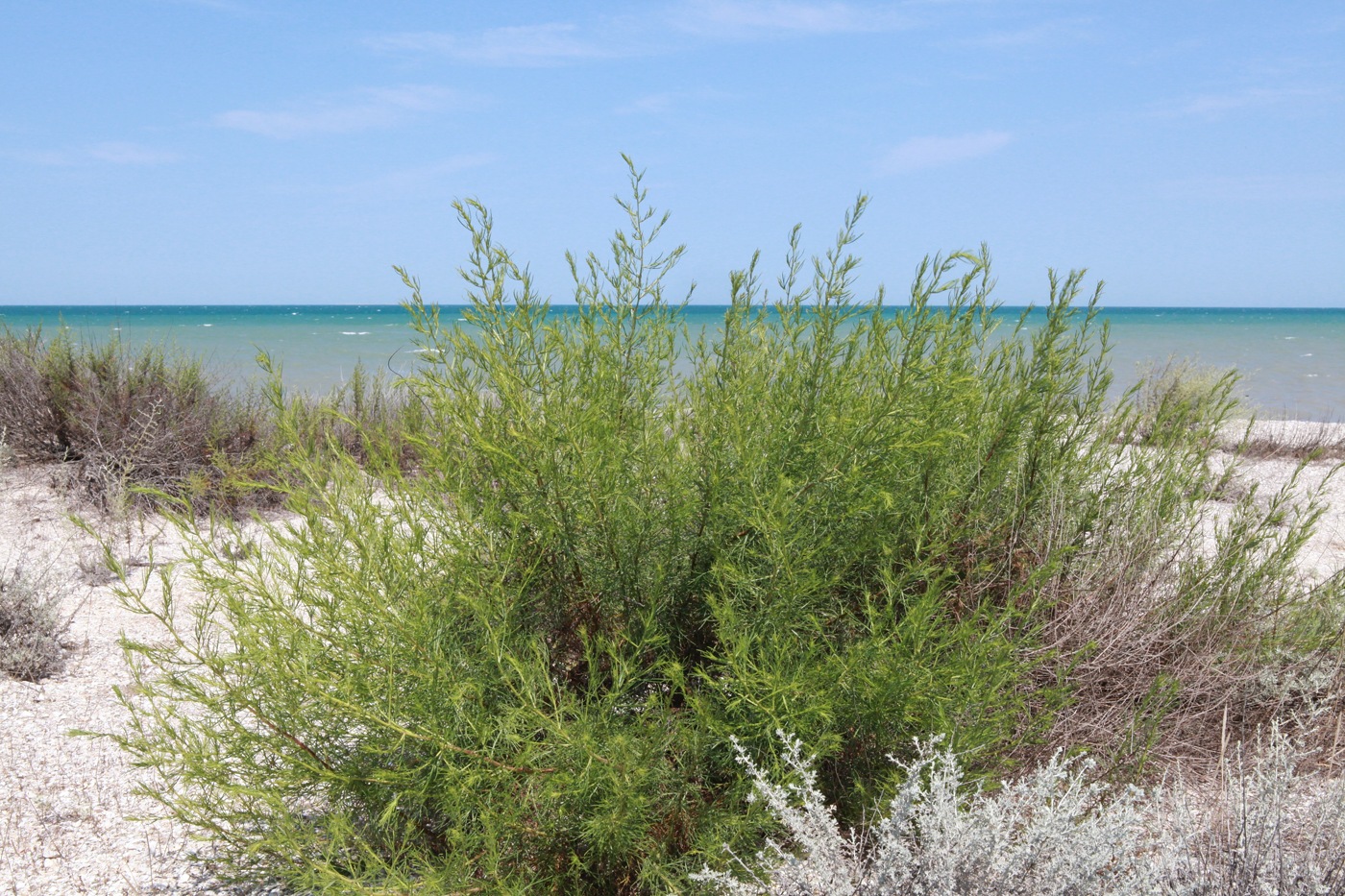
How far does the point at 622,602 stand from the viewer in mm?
2477

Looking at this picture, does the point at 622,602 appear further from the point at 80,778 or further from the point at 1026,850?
the point at 80,778

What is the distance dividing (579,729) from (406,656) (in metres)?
0.47

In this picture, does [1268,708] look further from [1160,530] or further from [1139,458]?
[1139,458]

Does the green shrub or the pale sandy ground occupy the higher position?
the green shrub

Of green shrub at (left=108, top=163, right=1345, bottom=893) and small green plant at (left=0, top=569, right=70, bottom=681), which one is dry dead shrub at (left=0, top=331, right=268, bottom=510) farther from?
green shrub at (left=108, top=163, right=1345, bottom=893)

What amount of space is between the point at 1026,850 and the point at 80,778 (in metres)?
3.54

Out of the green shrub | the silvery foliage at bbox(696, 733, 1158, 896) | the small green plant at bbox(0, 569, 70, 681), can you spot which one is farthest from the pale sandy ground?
the silvery foliage at bbox(696, 733, 1158, 896)

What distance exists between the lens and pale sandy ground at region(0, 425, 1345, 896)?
2.83m

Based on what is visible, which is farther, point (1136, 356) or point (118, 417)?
point (1136, 356)

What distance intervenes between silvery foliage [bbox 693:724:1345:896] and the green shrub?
137 millimetres

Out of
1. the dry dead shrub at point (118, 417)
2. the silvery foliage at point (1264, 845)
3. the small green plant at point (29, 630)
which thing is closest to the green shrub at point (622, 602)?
the silvery foliage at point (1264, 845)

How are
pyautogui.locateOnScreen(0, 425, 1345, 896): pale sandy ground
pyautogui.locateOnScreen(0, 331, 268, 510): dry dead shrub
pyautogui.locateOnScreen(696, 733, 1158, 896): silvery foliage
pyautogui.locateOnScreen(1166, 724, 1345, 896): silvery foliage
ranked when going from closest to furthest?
pyautogui.locateOnScreen(696, 733, 1158, 896): silvery foliage → pyautogui.locateOnScreen(1166, 724, 1345, 896): silvery foliage → pyautogui.locateOnScreen(0, 425, 1345, 896): pale sandy ground → pyautogui.locateOnScreen(0, 331, 268, 510): dry dead shrub

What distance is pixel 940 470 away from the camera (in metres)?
2.66

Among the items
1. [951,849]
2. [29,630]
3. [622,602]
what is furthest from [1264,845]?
[29,630]
